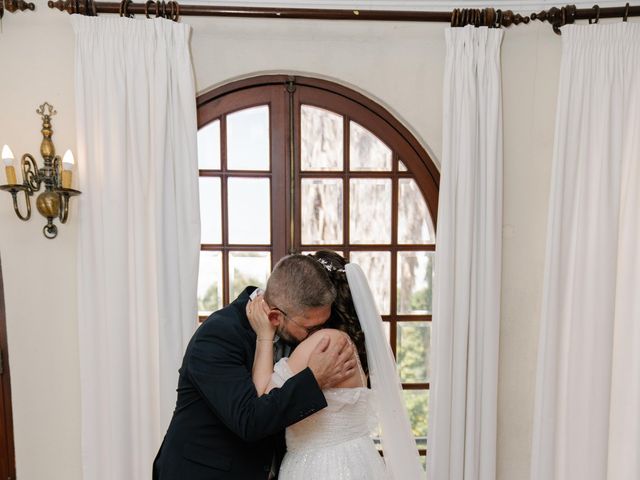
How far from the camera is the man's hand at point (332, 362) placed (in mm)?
1509

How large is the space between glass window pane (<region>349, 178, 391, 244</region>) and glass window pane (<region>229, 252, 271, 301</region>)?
514 millimetres

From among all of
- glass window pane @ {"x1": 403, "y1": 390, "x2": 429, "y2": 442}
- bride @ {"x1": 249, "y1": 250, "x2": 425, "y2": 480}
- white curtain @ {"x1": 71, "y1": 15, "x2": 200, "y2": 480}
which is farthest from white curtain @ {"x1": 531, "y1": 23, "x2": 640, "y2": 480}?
white curtain @ {"x1": 71, "y1": 15, "x2": 200, "y2": 480}

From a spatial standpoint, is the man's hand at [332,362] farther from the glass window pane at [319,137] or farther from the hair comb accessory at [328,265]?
the glass window pane at [319,137]

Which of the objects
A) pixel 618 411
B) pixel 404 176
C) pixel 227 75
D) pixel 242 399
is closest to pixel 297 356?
pixel 242 399

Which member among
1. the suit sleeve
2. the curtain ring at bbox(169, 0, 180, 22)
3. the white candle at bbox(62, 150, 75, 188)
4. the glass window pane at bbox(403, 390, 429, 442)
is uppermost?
the curtain ring at bbox(169, 0, 180, 22)

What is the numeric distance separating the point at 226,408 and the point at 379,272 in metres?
1.39

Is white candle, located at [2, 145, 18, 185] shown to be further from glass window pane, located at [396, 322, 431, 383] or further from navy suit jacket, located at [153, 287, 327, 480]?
glass window pane, located at [396, 322, 431, 383]

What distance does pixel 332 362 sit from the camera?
153cm

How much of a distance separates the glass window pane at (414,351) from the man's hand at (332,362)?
1.09m

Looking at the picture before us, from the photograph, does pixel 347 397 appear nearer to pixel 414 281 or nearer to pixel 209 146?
pixel 414 281

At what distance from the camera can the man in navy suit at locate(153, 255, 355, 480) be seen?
1425mm

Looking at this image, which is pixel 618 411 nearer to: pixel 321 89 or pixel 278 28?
pixel 321 89

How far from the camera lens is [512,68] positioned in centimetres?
245

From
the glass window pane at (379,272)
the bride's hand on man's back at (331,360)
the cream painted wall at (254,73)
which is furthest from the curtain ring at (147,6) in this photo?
the bride's hand on man's back at (331,360)
